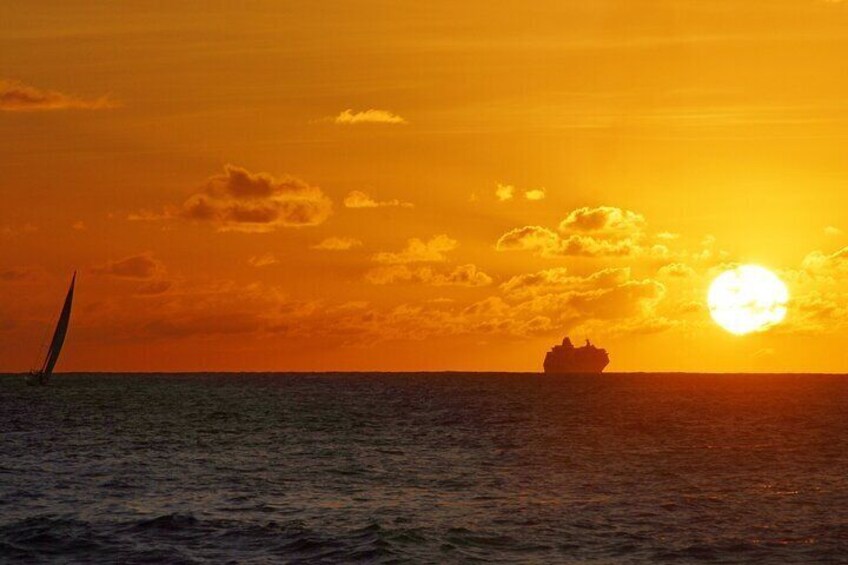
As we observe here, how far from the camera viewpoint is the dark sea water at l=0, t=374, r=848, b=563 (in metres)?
49.0

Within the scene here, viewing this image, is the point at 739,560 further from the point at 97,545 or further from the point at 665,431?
the point at 665,431

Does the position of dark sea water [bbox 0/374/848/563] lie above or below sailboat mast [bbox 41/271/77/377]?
below

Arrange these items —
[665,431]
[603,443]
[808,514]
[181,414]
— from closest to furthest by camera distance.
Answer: [808,514] < [603,443] < [665,431] < [181,414]

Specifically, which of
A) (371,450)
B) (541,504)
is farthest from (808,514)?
(371,450)

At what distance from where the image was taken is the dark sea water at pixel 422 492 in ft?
161

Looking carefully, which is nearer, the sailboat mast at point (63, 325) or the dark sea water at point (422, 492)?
the dark sea water at point (422, 492)

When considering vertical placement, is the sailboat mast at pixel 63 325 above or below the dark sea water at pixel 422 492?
above

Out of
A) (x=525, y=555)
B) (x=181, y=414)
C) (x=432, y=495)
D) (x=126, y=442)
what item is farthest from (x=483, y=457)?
(x=181, y=414)

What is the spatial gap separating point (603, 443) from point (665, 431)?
2016cm

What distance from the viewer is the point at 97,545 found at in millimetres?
49000

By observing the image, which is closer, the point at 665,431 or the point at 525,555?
the point at 525,555

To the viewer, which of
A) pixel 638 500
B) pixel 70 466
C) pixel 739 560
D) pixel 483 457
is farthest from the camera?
pixel 483 457

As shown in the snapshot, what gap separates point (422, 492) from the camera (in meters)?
66.5

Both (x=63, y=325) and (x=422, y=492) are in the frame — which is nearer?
(x=422, y=492)
